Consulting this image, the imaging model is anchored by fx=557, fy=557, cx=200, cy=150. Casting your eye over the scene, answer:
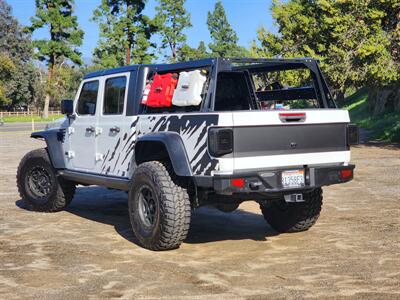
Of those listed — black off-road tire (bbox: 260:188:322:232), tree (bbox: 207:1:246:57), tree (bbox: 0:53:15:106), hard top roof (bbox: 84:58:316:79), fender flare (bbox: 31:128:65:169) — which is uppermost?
tree (bbox: 207:1:246:57)

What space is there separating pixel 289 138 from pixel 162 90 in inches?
61.9

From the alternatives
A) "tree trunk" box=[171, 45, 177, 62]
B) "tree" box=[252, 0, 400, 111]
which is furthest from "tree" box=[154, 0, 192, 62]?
"tree" box=[252, 0, 400, 111]

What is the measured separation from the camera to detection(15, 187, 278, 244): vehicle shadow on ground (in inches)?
282

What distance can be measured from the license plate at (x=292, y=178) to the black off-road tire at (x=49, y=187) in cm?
407

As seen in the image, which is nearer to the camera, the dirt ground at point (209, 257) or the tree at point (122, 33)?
the dirt ground at point (209, 257)

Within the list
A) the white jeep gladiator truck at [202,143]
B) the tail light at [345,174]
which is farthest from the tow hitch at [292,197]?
the tail light at [345,174]

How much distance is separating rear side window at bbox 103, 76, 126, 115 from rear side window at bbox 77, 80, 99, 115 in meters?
0.33

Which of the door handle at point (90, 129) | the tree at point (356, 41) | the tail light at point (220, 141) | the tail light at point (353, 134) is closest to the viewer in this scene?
the tail light at point (220, 141)

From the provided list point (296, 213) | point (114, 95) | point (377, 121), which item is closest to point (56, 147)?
point (114, 95)

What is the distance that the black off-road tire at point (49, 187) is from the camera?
8609 millimetres

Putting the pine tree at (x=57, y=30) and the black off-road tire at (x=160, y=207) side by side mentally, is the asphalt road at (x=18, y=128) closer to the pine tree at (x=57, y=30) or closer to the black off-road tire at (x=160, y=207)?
the pine tree at (x=57, y=30)

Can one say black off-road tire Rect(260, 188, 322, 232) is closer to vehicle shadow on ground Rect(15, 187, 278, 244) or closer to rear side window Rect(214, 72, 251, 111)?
vehicle shadow on ground Rect(15, 187, 278, 244)

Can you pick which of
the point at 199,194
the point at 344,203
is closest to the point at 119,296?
the point at 199,194

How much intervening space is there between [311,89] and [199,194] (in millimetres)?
2118
